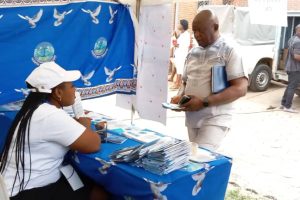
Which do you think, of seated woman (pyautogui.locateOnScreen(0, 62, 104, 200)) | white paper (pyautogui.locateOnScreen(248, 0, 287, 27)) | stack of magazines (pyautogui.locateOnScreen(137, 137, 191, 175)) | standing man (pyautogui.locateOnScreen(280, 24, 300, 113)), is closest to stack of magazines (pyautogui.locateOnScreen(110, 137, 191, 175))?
stack of magazines (pyautogui.locateOnScreen(137, 137, 191, 175))

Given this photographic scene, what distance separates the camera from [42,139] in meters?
2.12

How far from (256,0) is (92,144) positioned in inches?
161

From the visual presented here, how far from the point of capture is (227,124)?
3.08 metres

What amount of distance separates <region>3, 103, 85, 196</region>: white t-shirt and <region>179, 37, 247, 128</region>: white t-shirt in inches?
49.3

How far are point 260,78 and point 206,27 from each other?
726cm

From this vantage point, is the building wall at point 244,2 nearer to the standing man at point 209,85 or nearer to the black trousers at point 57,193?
the standing man at point 209,85

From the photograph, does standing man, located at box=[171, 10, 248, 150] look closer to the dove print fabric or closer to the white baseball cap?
the dove print fabric

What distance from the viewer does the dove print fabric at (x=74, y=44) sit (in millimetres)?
3105

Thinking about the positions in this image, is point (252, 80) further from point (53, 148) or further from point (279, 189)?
point (53, 148)

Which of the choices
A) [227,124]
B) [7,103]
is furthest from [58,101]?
[227,124]

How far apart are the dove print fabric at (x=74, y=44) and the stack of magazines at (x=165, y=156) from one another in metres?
1.55

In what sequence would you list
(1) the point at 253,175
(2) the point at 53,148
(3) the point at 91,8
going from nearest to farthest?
1. (2) the point at 53,148
2. (3) the point at 91,8
3. (1) the point at 253,175

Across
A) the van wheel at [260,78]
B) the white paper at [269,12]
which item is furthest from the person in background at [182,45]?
the white paper at [269,12]

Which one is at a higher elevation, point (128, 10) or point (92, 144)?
point (128, 10)
